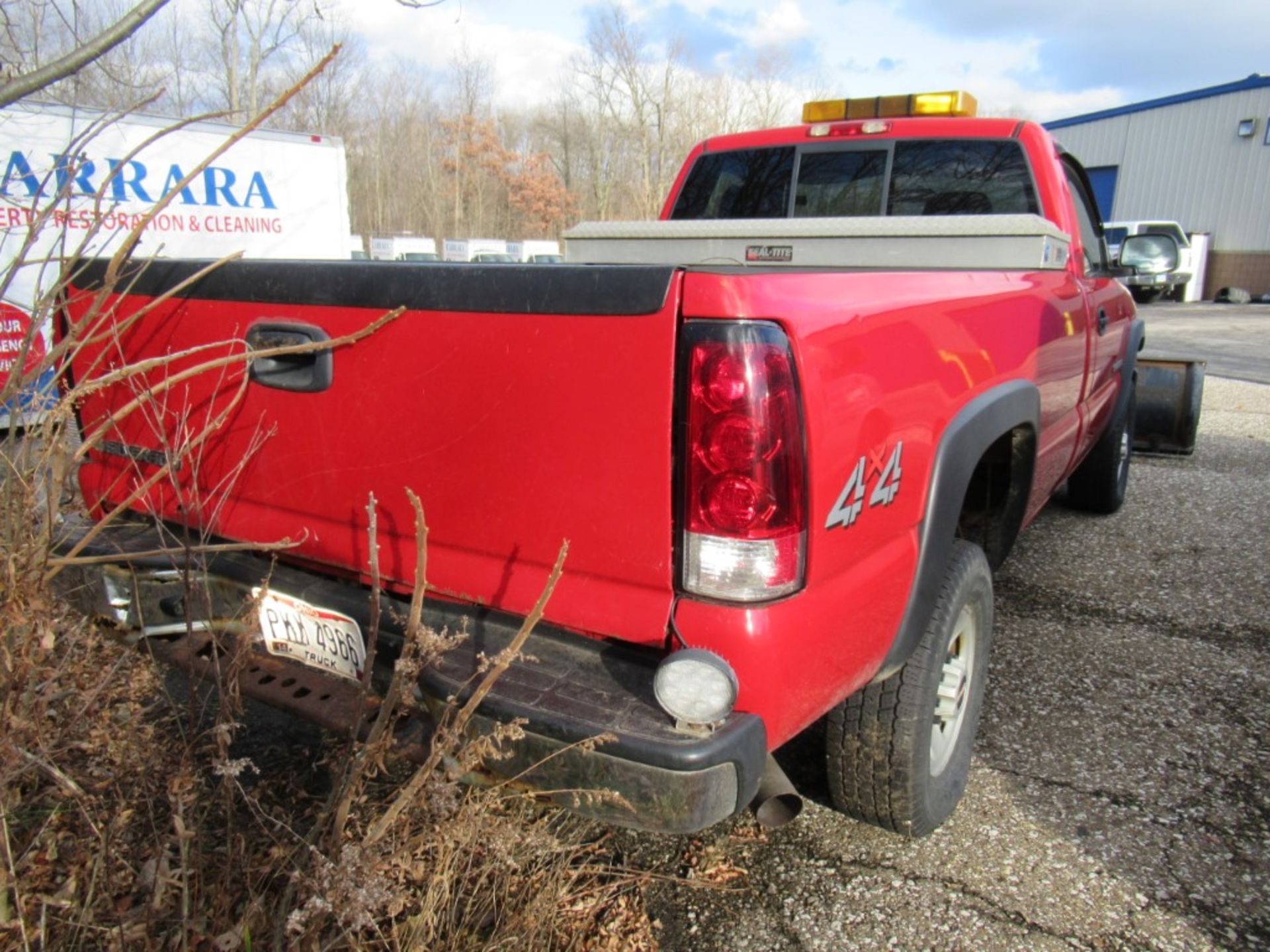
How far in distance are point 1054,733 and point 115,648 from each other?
3.17 meters

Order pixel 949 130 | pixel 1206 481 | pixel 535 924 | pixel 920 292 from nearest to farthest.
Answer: pixel 535 924 → pixel 920 292 → pixel 949 130 → pixel 1206 481

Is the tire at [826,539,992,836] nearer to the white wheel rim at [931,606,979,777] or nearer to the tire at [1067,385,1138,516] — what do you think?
the white wheel rim at [931,606,979,777]

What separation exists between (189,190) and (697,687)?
31.4 ft

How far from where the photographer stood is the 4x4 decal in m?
1.76

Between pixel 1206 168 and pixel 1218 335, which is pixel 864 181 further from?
pixel 1206 168

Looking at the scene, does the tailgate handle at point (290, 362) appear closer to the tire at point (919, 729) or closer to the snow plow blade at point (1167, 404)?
the tire at point (919, 729)

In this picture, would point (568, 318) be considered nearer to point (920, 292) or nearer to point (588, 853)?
point (920, 292)

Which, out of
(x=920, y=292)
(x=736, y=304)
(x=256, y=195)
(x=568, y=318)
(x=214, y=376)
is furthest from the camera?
(x=256, y=195)

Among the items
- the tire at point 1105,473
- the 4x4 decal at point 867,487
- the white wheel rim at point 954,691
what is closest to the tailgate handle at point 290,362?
the 4x4 decal at point 867,487

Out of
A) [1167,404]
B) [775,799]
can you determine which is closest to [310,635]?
[775,799]

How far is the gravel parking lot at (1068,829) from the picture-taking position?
2.16 metres

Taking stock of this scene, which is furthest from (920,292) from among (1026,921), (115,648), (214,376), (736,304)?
(115,648)

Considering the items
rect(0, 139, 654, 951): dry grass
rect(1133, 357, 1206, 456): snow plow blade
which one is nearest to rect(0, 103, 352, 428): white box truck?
rect(0, 139, 654, 951): dry grass

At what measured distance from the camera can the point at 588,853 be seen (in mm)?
2350
